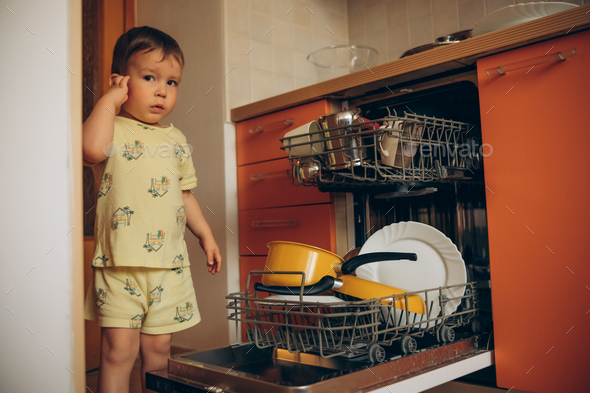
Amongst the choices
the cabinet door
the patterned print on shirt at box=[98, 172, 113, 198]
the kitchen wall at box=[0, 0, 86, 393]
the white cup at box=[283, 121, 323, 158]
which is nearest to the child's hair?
the patterned print on shirt at box=[98, 172, 113, 198]

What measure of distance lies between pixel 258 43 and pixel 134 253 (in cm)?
106

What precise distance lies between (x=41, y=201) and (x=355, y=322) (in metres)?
0.45

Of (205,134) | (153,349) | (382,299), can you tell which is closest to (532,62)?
(382,299)

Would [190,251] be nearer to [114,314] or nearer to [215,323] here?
[215,323]

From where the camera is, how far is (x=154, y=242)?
0.99 meters

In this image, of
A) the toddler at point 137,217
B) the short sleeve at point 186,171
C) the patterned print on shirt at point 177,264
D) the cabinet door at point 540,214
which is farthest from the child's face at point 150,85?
the cabinet door at point 540,214

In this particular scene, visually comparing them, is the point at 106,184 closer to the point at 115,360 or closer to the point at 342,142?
the point at 115,360

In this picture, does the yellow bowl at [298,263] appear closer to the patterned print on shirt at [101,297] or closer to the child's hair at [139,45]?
the patterned print on shirt at [101,297]

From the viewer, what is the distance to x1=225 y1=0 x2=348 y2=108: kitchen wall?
5.43 ft

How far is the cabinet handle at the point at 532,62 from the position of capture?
85 cm

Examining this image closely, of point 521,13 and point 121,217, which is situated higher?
point 521,13

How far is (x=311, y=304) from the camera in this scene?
0.69 metres

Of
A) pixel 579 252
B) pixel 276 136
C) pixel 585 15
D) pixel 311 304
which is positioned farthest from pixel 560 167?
pixel 276 136

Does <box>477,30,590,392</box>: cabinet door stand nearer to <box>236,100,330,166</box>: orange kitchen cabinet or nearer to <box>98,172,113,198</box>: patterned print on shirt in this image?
<box>236,100,330,166</box>: orange kitchen cabinet
